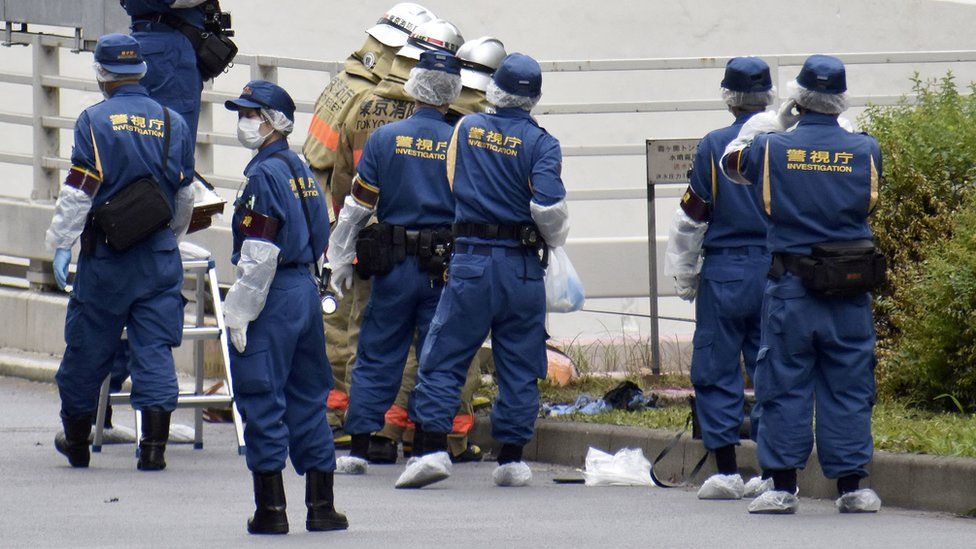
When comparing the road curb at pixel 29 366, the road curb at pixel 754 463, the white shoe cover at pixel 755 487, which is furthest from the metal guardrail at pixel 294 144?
the white shoe cover at pixel 755 487

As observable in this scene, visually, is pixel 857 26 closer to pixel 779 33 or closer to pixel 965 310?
pixel 779 33

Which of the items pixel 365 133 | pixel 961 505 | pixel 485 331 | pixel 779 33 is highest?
pixel 779 33

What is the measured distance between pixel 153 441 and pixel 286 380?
2.12 metres

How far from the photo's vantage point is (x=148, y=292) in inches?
379

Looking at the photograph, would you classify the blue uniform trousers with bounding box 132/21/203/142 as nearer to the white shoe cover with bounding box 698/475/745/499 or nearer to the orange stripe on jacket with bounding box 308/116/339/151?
the orange stripe on jacket with bounding box 308/116/339/151

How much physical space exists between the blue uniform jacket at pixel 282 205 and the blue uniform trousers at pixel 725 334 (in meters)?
2.17

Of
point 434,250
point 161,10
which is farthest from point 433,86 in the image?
point 161,10

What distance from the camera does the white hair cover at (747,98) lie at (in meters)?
9.27

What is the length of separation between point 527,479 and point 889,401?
2401mm

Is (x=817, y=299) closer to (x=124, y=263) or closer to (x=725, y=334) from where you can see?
(x=725, y=334)

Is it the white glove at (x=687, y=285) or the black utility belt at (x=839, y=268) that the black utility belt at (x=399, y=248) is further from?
the black utility belt at (x=839, y=268)

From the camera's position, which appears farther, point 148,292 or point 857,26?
point 857,26

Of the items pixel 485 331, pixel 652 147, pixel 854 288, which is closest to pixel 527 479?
pixel 485 331

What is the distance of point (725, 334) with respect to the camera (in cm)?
925
